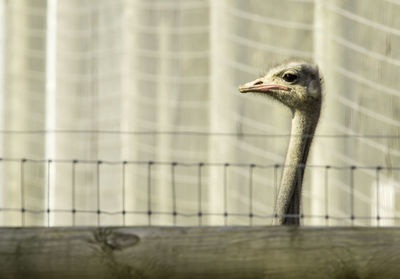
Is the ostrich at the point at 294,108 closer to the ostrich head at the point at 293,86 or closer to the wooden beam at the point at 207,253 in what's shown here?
the ostrich head at the point at 293,86

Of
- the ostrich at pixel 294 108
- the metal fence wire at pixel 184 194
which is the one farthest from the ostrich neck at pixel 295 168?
the metal fence wire at pixel 184 194

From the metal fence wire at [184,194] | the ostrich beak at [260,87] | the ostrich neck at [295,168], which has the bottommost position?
the metal fence wire at [184,194]

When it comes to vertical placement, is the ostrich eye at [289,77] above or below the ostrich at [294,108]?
above

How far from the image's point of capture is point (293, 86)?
497cm

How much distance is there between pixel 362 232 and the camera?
10.3 ft

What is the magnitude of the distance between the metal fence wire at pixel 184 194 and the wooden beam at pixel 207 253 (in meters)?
1.86

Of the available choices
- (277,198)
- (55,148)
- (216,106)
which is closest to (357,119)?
(277,198)

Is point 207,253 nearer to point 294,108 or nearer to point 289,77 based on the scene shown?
point 294,108

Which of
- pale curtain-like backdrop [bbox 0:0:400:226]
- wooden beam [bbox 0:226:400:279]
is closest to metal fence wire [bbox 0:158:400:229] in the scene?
pale curtain-like backdrop [bbox 0:0:400:226]

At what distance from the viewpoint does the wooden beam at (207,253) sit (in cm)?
311

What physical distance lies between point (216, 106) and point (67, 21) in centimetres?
332

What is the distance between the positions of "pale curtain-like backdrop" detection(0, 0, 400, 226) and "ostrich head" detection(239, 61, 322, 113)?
356 millimetres

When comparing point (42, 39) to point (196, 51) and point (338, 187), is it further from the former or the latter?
point (338, 187)

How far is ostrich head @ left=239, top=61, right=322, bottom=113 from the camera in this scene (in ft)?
16.1
